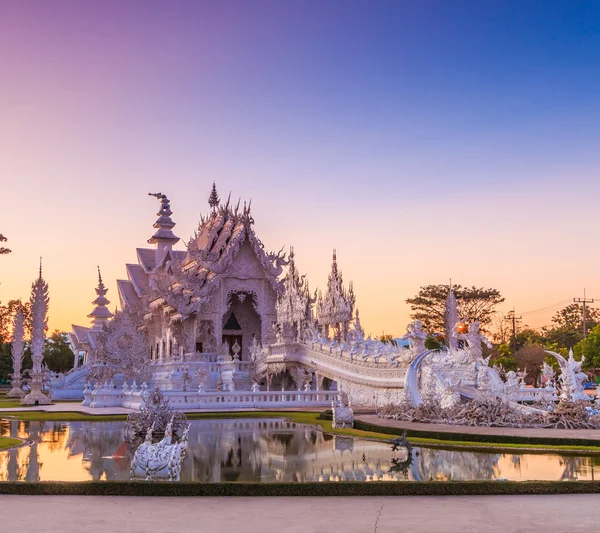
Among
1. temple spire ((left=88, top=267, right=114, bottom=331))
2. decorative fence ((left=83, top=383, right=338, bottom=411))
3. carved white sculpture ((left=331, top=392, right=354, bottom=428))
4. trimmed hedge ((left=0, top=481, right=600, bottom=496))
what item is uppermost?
temple spire ((left=88, top=267, right=114, bottom=331))

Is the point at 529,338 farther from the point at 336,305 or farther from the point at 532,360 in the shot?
the point at 336,305

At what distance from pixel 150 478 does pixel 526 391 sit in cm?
2035

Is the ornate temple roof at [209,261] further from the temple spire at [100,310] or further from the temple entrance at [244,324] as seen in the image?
the temple spire at [100,310]

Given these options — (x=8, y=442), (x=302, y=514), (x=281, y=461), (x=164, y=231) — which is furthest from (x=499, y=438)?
(x=164, y=231)

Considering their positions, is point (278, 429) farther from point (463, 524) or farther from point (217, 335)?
point (217, 335)

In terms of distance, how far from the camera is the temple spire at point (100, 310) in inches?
2107

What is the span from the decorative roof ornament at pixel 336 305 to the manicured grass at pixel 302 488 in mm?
26860

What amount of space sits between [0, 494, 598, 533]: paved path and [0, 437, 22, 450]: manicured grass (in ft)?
20.1

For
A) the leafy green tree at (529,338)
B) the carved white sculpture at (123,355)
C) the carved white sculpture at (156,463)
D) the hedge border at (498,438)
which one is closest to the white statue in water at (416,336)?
the hedge border at (498,438)

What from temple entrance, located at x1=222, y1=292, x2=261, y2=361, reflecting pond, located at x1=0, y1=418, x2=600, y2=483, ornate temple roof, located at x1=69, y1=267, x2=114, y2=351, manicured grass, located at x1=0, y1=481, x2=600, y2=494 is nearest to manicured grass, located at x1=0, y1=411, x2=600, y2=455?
reflecting pond, located at x1=0, y1=418, x2=600, y2=483

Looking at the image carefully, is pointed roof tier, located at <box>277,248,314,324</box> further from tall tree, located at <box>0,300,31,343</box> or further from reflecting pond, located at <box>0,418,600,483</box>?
tall tree, located at <box>0,300,31,343</box>

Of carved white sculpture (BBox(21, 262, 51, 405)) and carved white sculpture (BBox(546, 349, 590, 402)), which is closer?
carved white sculpture (BBox(546, 349, 590, 402))

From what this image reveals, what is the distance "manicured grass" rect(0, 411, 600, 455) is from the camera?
1375 centimetres

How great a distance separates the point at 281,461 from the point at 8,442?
20.3 feet
